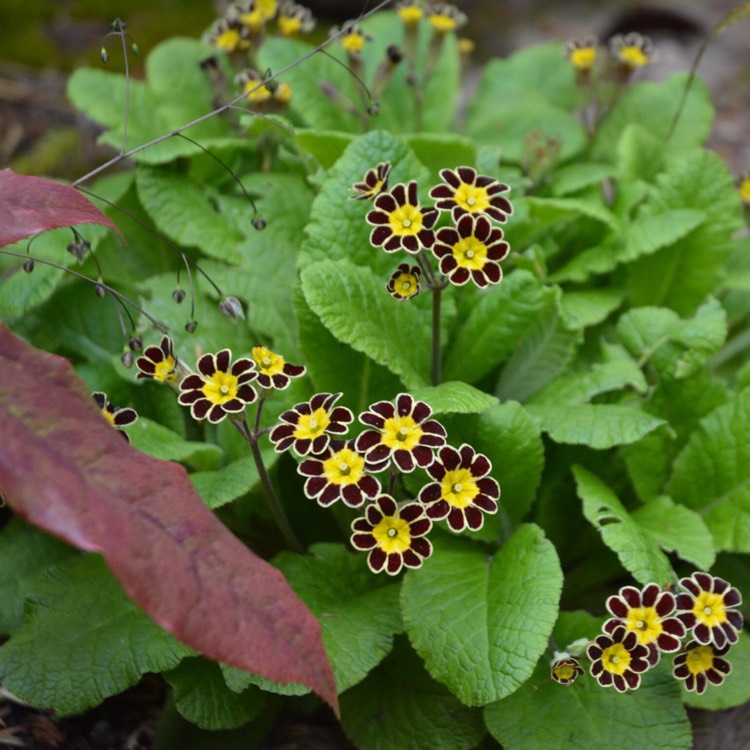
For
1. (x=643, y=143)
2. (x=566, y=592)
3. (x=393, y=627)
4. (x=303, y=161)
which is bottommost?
(x=566, y=592)

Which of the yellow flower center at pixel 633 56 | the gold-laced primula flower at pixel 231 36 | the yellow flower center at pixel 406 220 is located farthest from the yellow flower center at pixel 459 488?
the yellow flower center at pixel 633 56

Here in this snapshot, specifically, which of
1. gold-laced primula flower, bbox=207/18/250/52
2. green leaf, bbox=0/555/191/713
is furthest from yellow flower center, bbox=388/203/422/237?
gold-laced primula flower, bbox=207/18/250/52

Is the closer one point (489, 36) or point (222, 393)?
point (222, 393)

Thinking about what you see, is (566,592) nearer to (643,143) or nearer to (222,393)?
(222,393)

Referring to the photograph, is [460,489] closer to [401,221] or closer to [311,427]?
[311,427]

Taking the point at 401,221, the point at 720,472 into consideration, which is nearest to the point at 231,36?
the point at 401,221

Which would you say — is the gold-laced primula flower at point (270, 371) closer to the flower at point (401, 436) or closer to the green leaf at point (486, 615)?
the flower at point (401, 436)

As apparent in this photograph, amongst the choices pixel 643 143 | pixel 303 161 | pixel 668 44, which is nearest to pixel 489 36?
pixel 668 44
